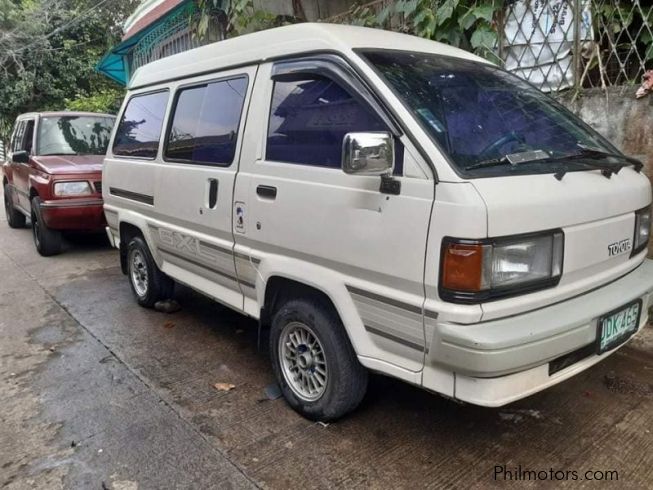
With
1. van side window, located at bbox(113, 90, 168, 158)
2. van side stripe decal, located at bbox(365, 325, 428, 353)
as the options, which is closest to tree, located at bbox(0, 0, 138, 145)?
van side window, located at bbox(113, 90, 168, 158)

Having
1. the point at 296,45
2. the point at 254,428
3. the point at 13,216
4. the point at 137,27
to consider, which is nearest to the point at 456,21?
the point at 296,45

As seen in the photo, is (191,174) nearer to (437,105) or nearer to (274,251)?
(274,251)

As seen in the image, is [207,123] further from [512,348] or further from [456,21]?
[456,21]

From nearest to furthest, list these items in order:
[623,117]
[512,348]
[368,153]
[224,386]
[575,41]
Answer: [512,348]
[368,153]
[224,386]
[623,117]
[575,41]

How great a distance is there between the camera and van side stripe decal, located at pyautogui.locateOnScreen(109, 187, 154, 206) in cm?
425

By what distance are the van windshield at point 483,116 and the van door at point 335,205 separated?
0.64 ft

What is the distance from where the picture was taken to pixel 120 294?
5.38 m

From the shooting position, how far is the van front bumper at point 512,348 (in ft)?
6.81

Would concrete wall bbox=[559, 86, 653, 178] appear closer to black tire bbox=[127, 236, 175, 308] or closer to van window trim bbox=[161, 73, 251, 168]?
van window trim bbox=[161, 73, 251, 168]

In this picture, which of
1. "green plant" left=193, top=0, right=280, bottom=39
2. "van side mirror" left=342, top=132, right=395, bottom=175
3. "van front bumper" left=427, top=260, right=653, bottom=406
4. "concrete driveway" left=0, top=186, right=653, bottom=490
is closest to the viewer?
"van front bumper" left=427, top=260, right=653, bottom=406

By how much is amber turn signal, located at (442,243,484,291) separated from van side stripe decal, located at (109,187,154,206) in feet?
9.22

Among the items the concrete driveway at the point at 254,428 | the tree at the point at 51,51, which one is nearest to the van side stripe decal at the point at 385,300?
the concrete driveway at the point at 254,428

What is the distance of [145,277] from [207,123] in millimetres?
1821

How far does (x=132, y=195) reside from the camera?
4523mm
